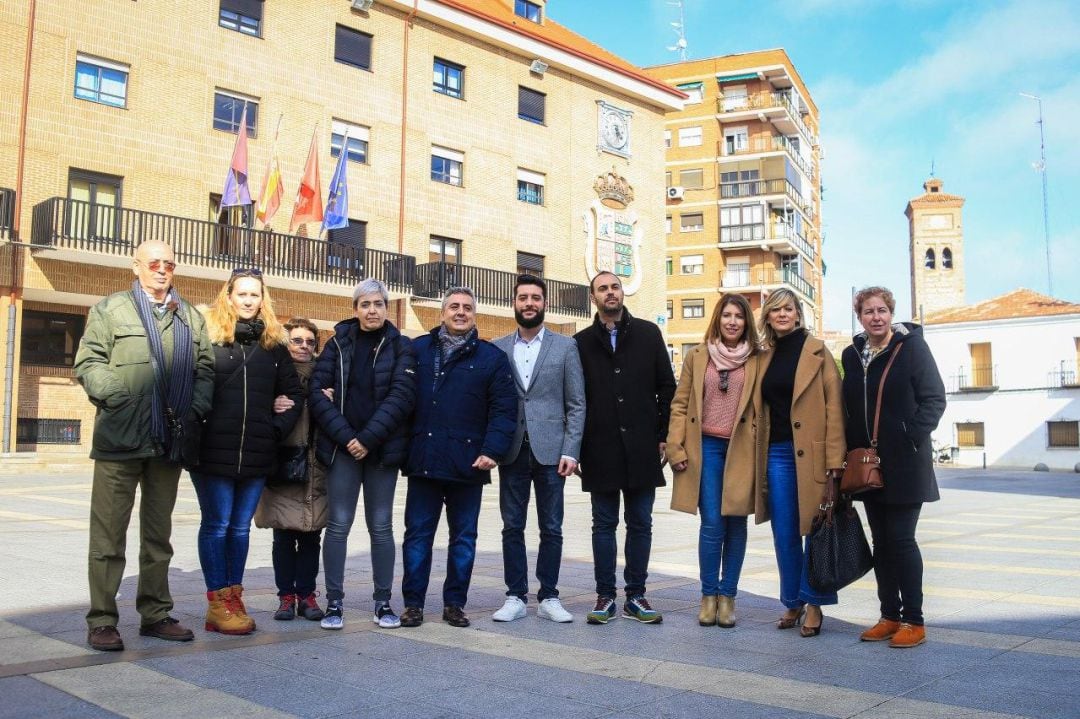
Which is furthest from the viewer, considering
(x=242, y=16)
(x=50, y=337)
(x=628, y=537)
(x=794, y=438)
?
(x=242, y=16)

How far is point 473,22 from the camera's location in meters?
29.4

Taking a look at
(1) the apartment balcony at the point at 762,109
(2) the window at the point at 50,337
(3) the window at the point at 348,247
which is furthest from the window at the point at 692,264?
(2) the window at the point at 50,337

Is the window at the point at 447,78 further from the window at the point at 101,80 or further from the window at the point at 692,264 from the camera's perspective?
the window at the point at 692,264

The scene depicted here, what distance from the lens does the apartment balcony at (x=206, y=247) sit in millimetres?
20922

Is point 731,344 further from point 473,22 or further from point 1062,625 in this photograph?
point 473,22

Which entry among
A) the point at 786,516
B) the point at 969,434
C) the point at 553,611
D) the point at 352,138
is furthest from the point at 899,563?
the point at 969,434

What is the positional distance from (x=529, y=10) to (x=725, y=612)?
105ft

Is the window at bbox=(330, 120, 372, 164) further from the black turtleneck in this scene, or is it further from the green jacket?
the black turtleneck

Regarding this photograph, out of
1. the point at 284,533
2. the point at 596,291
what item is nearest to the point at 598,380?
the point at 596,291

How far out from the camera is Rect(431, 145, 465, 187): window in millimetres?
28578

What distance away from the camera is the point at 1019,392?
1780 inches

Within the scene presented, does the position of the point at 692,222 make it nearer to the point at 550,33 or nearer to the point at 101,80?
the point at 550,33

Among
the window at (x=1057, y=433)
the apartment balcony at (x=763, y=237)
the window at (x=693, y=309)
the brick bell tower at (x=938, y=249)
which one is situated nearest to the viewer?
the window at (x=1057, y=433)

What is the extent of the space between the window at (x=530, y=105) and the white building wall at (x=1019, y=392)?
85.3 feet
